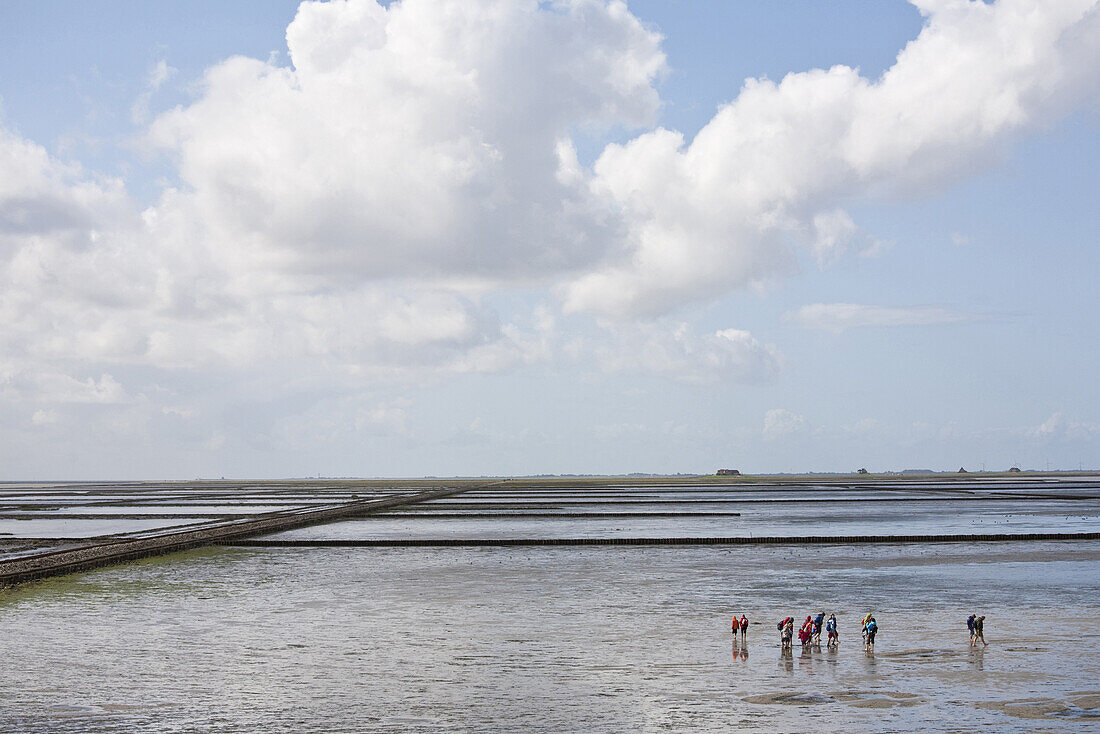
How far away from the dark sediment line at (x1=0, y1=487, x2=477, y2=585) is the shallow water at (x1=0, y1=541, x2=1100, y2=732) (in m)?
1.57

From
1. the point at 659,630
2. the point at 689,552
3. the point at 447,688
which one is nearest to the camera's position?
the point at 447,688

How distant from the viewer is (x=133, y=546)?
47594mm

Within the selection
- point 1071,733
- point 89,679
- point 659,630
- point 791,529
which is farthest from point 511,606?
point 791,529

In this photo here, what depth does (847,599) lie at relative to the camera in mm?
29609

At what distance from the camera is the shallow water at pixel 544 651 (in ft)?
55.5

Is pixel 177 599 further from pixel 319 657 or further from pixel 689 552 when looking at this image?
pixel 689 552

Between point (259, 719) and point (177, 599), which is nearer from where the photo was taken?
point (259, 719)

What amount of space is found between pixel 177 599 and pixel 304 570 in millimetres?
8283

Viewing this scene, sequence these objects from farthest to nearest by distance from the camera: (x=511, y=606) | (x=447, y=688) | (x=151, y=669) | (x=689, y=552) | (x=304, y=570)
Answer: (x=689, y=552) → (x=304, y=570) → (x=511, y=606) → (x=151, y=669) → (x=447, y=688)

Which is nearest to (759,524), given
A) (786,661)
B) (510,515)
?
(510,515)

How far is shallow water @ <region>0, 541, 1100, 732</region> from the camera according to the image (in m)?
16.9

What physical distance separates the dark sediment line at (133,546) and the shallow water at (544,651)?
157 centimetres

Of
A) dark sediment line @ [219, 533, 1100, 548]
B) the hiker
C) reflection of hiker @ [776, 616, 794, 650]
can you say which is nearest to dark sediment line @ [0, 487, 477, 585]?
dark sediment line @ [219, 533, 1100, 548]

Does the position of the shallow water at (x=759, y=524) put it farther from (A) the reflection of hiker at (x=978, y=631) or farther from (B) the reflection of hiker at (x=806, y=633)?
(B) the reflection of hiker at (x=806, y=633)
